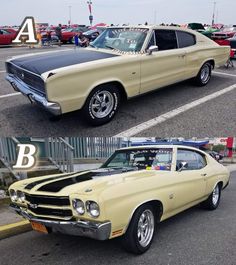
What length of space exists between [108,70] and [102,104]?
59 cm

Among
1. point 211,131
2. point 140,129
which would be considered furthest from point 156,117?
point 211,131

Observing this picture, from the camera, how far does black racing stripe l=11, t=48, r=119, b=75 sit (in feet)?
16.3

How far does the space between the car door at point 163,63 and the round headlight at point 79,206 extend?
10.5ft

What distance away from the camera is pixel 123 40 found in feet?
20.4

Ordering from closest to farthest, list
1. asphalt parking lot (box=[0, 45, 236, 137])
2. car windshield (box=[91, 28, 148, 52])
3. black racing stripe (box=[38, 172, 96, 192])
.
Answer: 1. black racing stripe (box=[38, 172, 96, 192])
2. asphalt parking lot (box=[0, 45, 236, 137])
3. car windshield (box=[91, 28, 148, 52])

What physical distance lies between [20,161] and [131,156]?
9.75ft

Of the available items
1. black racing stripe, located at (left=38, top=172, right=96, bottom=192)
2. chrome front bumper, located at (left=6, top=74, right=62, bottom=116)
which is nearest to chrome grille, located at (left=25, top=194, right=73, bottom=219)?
black racing stripe, located at (left=38, top=172, right=96, bottom=192)

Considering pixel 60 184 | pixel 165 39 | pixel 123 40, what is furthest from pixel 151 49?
pixel 60 184

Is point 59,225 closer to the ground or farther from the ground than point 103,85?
closer to the ground

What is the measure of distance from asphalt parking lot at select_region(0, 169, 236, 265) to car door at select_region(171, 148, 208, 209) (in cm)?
45

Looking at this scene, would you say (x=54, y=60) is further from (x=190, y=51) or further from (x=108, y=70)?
(x=190, y=51)

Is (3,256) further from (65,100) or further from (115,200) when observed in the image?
(65,100)

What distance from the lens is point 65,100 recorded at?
4.71 meters

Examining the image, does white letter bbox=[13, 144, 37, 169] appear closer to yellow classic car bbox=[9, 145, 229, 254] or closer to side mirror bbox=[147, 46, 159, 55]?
yellow classic car bbox=[9, 145, 229, 254]
